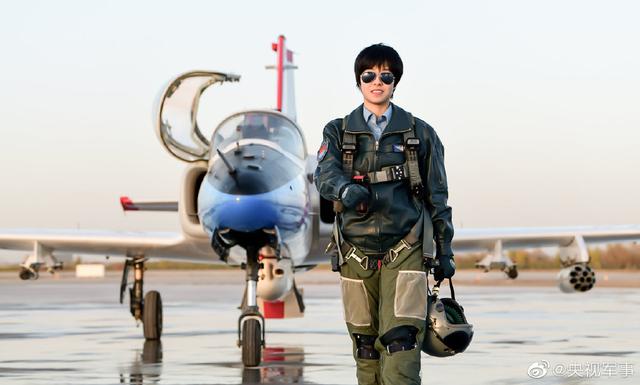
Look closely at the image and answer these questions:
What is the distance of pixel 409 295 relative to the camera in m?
5.95

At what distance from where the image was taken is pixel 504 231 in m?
19.1

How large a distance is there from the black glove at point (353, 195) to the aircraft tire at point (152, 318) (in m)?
10.8

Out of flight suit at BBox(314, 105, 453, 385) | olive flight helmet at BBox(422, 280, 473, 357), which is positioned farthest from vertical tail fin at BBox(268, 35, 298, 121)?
olive flight helmet at BBox(422, 280, 473, 357)

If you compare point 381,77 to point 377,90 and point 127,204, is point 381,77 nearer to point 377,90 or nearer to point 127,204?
point 377,90

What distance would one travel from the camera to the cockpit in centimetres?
1297

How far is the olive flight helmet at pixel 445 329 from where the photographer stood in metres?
6.05

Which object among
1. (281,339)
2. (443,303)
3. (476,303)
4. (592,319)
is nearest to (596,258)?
(476,303)

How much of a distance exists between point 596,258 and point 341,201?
72.4 meters

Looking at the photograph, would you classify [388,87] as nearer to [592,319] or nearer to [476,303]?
[592,319]

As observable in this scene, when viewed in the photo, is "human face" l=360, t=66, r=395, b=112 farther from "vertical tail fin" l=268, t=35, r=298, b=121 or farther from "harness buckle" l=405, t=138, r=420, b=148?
"vertical tail fin" l=268, t=35, r=298, b=121

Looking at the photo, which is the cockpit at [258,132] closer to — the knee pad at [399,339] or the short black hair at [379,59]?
the short black hair at [379,59]

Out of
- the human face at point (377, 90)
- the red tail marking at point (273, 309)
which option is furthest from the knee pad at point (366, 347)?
the red tail marking at point (273, 309)

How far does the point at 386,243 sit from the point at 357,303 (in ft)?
1.10

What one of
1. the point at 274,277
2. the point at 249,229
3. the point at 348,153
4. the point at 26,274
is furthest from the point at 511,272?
the point at 348,153
